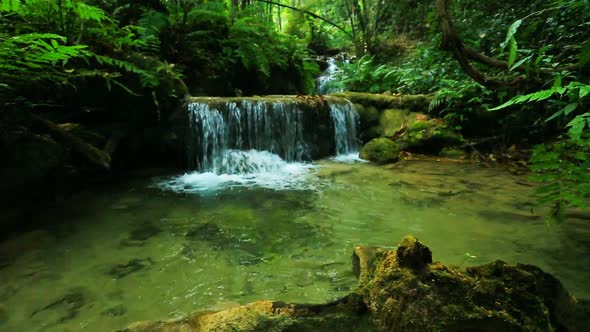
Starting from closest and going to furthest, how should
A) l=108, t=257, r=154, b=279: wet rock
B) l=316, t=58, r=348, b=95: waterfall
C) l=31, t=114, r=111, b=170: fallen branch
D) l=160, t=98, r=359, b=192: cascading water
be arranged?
l=108, t=257, r=154, b=279: wet rock < l=31, t=114, r=111, b=170: fallen branch < l=160, t=98, r=359, b=192: cascading water < l=316, t=58, r=348, b=95: waterfall

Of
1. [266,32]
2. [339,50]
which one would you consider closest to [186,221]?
[266,32]

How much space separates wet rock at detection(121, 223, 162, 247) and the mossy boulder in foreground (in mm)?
1556

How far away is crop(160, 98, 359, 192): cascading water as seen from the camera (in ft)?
18.2

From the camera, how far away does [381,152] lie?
21.9 ft

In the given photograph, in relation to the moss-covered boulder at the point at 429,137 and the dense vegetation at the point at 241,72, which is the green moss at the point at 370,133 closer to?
the moss-covered boulder at the point at 429,137

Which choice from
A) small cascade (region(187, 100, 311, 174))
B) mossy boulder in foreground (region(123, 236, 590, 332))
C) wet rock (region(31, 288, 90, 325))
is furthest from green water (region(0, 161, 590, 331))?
small cascade (region(187, 100, 311, 174))

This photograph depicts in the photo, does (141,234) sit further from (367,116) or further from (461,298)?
(367,116)

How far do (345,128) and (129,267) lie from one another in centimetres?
606

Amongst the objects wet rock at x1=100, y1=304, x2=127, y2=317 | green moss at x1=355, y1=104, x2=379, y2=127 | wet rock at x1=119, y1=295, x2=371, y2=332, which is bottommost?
wet rock at x1=100, y1=304, x2=127, y2=317

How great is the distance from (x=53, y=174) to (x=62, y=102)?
3.01 ft

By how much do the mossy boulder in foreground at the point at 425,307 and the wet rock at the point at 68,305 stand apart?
75cm

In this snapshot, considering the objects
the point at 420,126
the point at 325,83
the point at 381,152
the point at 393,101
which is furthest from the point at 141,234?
the point at 325,83

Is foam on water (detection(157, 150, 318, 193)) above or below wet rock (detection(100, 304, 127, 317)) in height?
above

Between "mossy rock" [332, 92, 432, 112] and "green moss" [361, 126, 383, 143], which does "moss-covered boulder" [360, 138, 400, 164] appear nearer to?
"green moss" [361, 126, 383, 143]
